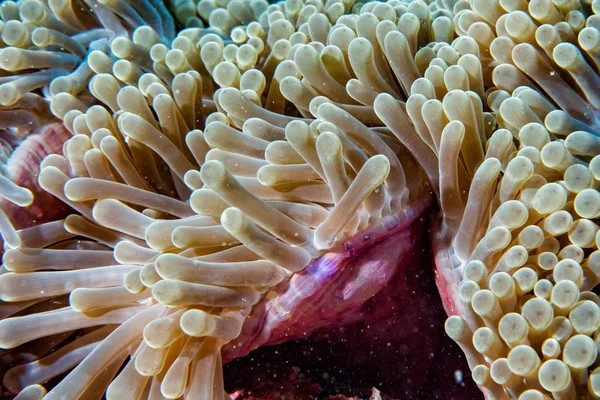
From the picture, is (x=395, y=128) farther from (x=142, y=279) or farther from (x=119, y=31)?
(x=119, y=31)

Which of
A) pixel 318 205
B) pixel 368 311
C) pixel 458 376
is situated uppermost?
pixel 318 205

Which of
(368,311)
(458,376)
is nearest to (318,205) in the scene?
(368,311)

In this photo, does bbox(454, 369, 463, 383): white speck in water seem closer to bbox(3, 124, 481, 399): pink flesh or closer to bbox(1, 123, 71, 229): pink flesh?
bbox(3, 124, 481, 399): pink flesh

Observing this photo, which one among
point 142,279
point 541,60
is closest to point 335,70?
point 541,60

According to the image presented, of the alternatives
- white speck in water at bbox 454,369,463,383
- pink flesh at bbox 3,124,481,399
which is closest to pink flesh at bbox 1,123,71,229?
pink flesh at bbox 3,124,481,399

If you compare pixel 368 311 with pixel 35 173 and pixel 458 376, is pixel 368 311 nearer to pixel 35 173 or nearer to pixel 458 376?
pixel 458 376
